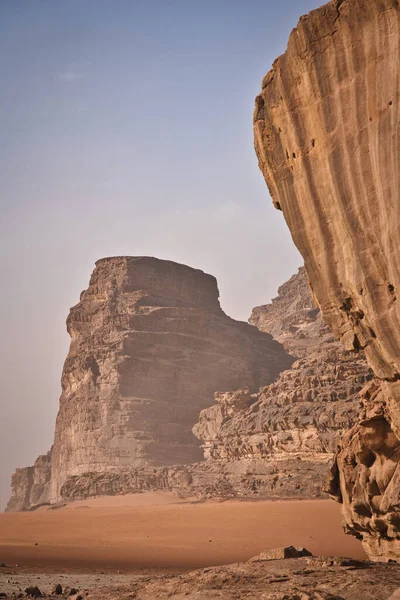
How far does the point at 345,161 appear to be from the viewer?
8.70 m

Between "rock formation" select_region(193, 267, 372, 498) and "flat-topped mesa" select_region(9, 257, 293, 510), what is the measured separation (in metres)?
14.7

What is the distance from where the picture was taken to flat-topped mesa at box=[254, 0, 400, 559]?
A: 8172mm

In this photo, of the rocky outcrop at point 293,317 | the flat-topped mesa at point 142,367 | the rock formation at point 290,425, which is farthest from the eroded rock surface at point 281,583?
the rocky outcrop at point 293,317

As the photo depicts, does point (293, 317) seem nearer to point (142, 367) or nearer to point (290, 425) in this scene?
point (142, 367)

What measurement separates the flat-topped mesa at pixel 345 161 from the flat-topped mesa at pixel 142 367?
210ft

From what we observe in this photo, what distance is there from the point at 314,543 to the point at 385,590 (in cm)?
1611

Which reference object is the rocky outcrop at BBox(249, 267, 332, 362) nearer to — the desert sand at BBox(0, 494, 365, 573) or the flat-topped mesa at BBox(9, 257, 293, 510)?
the flat-topped mesa at BBox(9, 257, 293, 510)

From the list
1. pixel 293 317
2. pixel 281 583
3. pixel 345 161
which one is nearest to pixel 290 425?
pixel 281 583

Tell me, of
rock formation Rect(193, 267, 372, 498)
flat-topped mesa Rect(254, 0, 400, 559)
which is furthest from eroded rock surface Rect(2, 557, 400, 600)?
rock formation Rect(193, 267, 372, 498)

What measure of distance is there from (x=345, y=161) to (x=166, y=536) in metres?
22.6

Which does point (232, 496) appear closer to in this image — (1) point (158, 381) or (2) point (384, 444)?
(2) point (384, 444)

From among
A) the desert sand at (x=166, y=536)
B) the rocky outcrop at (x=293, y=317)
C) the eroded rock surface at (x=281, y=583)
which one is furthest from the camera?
the rocky outcrop at (x=293, y=317)

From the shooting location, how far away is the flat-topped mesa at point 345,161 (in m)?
8.17

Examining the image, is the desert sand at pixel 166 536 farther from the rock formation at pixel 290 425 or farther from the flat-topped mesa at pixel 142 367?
the flat-topped mesa at pixel 142 367
